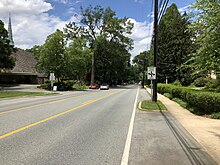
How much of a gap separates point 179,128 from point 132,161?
15.9 feet

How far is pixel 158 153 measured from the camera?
610 cm

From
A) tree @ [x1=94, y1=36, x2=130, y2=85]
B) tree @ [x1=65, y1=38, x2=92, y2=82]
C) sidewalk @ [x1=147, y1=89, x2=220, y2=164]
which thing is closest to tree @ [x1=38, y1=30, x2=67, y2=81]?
tree @ [x1=65, y1=38, x2=92, y2=82]

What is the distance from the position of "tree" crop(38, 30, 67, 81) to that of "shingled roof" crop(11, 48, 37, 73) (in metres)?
17.8

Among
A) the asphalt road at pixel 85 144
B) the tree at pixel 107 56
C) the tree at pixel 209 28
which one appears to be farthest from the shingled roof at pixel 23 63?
the asphalt road at pixel 85 144

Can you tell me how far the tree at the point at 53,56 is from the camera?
4447 cm

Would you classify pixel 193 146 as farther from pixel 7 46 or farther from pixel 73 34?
pixel 73 34

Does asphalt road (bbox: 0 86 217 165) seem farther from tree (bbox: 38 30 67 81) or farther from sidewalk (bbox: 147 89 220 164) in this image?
tree (bbox: 38 30 67 81)

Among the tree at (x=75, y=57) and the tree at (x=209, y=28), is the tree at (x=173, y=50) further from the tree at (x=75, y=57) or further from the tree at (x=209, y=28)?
the tree at (x=209, y=28)

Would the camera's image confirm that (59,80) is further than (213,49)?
Yes

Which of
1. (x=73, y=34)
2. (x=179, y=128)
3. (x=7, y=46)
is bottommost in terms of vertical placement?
(x=179, y=128)

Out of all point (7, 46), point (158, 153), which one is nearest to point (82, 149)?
point (158, 153)

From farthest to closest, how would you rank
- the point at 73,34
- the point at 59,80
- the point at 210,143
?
the point at 73,34
the point at 59,80
the point at 210,143

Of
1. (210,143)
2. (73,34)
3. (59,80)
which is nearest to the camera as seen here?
(210,143)

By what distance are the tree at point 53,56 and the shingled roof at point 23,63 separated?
17842 millimetres
